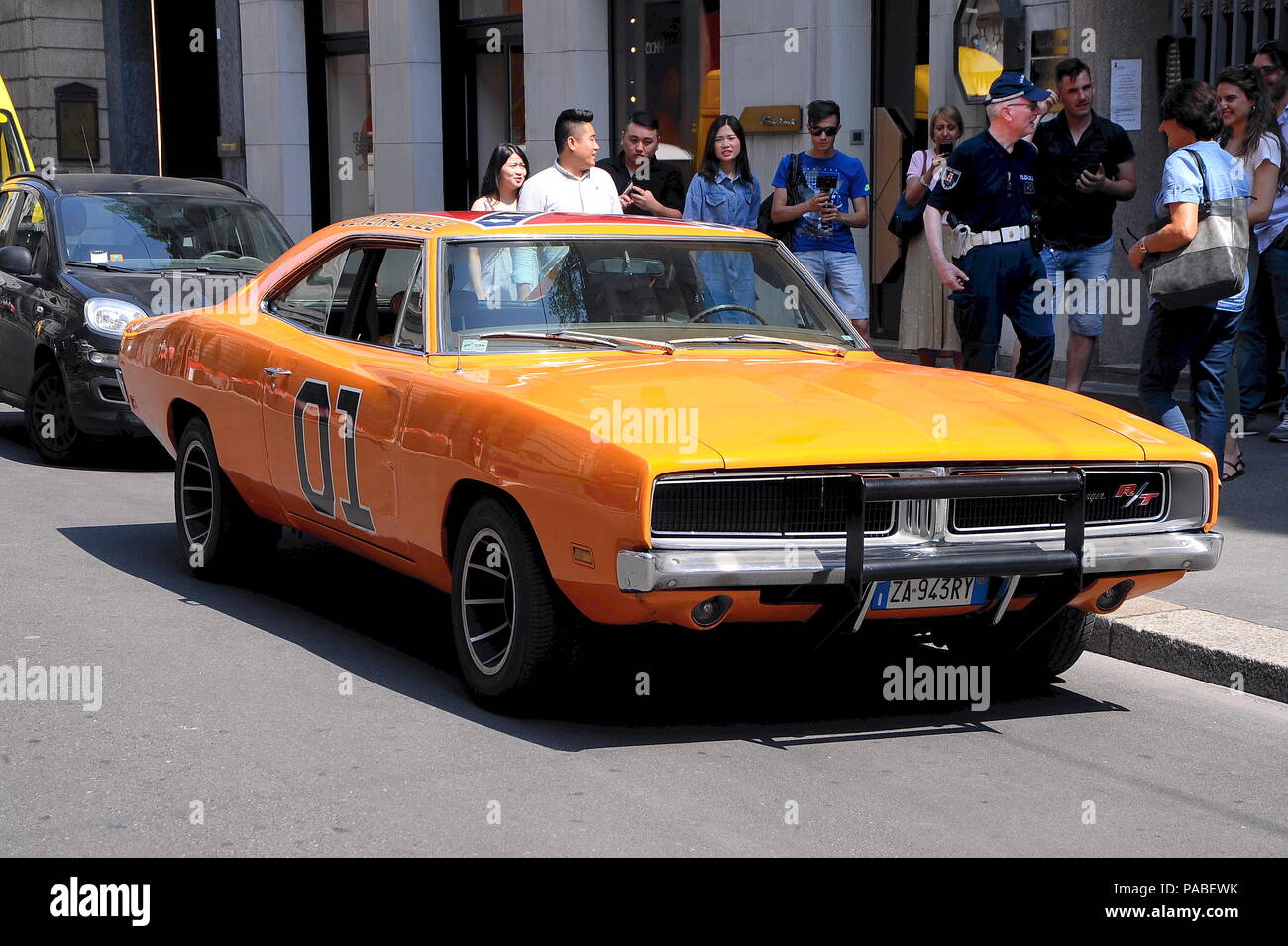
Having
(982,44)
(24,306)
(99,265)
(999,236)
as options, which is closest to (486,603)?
(999,236)

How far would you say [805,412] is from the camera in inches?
215

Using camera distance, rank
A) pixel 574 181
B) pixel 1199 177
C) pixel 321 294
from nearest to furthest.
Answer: pixel 321 294, pixel 1199 177, pixel 574 181

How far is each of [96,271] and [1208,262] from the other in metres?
6.68

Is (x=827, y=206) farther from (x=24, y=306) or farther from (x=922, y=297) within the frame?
(x=24, y=306)

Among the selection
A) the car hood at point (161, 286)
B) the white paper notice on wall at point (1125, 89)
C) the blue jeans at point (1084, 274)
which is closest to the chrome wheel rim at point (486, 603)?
the car hood at point (161, 286)

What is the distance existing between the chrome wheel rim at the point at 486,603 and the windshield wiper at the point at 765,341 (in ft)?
3.93

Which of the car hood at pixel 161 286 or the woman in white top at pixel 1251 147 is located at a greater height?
the woman in white top at pixel 1251 147

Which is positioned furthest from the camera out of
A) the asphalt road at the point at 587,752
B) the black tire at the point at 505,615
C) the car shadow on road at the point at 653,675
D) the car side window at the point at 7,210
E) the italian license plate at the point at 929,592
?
the car side window at the point at 7,210

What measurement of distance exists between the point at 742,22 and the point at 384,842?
42.9 ft

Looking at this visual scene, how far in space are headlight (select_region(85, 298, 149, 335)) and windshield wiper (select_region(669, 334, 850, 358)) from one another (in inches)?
216

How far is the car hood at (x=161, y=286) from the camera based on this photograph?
1120cm

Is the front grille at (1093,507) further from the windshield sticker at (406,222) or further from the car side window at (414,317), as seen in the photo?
the windshield sticker at (406,222)

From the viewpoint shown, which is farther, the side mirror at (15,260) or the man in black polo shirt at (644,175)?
the man in black polo shirt at (644,175)

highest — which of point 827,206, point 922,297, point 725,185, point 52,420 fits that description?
point 725,185
